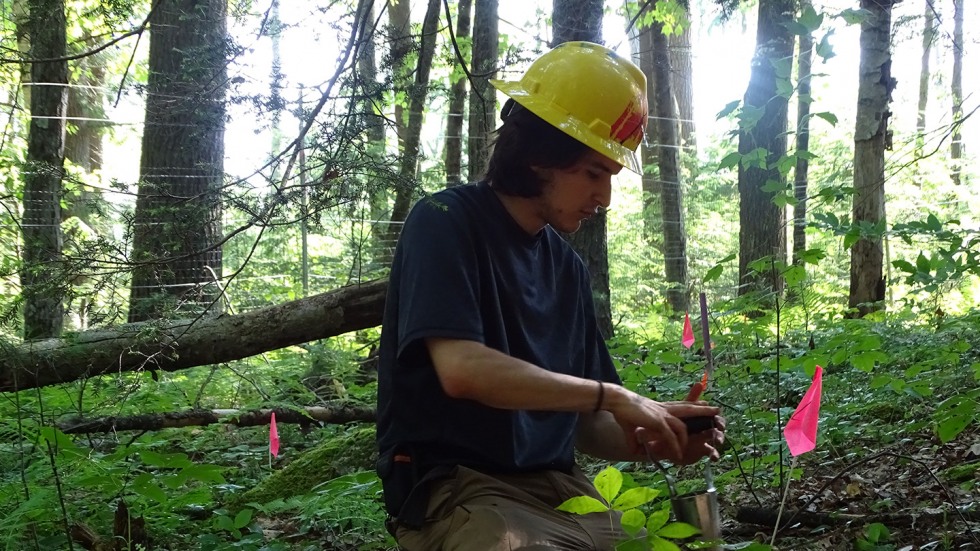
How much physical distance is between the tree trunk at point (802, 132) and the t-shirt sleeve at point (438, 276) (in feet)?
4.83

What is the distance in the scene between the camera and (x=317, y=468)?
4.20m

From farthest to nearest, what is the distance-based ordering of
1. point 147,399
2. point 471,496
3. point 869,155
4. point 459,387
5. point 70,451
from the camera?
1. point 869,155
2. point 147,399
3. point 70,451
4. point 471,496
5. point 459,387

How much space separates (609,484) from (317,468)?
3.03 meters

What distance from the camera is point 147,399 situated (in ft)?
16.0

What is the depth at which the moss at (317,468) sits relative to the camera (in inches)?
155

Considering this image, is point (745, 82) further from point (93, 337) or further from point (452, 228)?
point (93, 337)

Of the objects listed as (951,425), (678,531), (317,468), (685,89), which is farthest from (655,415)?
(685,89)

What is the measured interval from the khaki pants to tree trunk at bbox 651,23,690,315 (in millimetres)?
11010

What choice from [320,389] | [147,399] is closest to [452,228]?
[147,399]

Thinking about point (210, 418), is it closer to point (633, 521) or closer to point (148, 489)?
point (148, 489)

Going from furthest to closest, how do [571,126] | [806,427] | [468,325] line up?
[571,126] → [468,325] → [806,427]

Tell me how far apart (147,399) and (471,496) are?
146 inches

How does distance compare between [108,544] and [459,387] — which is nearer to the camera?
[459,387]

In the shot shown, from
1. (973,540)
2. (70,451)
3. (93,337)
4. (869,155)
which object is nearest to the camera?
(973,540)
